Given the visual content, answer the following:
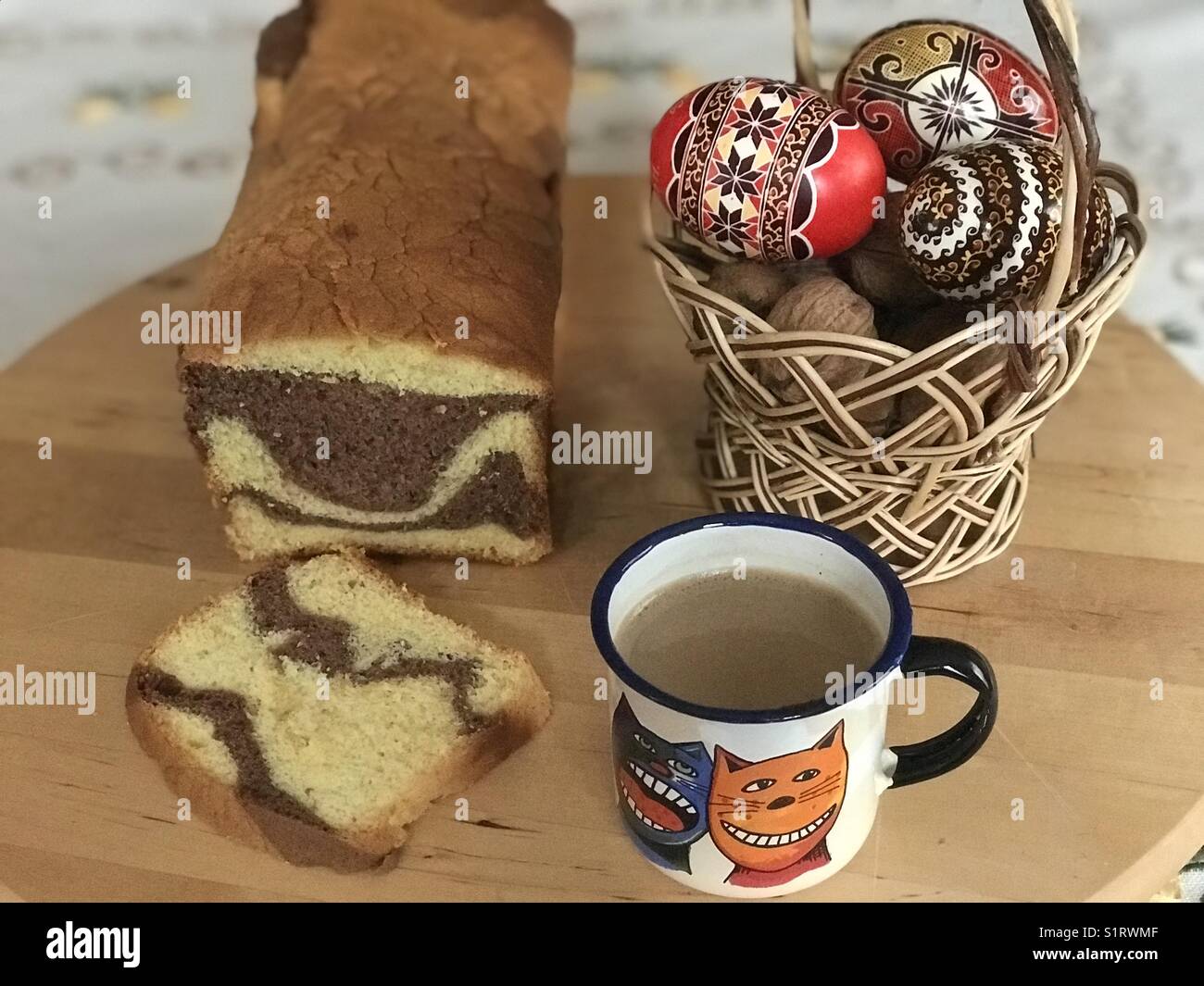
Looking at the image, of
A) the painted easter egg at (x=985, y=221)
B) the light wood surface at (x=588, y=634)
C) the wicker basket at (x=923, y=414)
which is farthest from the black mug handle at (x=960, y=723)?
the painted easter egg at (x=985, y=221)

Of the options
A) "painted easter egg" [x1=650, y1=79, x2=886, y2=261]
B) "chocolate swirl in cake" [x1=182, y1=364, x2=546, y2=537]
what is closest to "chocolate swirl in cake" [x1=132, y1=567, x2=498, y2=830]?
"chocolate swirl in cake" [x1=182, y1=364, x2=546, y2=537]

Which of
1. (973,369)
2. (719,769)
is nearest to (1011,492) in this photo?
(973,369)

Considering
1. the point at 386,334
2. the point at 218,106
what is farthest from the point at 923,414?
the point at 218,106

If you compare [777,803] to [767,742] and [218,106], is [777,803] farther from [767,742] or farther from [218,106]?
[218,106]

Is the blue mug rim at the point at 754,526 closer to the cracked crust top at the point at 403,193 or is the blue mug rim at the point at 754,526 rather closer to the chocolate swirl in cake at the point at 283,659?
the chocolate swirl in cake at the point at 283,659

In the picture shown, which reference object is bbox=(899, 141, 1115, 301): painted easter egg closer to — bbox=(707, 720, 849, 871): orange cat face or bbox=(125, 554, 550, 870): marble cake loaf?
bbox=(707, 720, 849, 871): orange cat face

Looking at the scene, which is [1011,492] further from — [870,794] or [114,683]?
[114,683]
